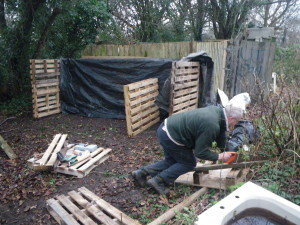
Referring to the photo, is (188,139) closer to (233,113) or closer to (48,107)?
(233,113)

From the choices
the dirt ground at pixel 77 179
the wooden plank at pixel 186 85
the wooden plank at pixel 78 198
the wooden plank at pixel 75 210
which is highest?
the wooden plank at pixel 186 85

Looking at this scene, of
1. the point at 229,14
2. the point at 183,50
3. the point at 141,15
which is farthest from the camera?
the point at 141,15

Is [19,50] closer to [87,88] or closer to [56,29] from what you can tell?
[56,29]

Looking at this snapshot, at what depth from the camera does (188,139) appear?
10.5 feet

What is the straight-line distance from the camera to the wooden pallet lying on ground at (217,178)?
3195 mm

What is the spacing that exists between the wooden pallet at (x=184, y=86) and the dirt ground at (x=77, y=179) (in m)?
1.02

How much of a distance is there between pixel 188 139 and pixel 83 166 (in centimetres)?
224

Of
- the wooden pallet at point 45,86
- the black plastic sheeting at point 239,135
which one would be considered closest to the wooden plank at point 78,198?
the black plastic sheeting at point 239,135

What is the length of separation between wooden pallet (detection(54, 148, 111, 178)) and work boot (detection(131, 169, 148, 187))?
1123mm

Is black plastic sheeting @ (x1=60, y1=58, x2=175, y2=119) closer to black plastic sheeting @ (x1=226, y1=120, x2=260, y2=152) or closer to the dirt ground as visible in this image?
the dirt ground

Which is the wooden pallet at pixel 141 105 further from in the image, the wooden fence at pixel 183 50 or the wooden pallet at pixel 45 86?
the wooden pallet at pixel 45 86

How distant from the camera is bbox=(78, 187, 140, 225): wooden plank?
291cm

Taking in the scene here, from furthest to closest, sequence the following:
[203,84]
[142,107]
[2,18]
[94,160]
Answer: [2,18], [203,84], [142,107], [94,160]

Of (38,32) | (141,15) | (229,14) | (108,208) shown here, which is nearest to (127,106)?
(108,208)
